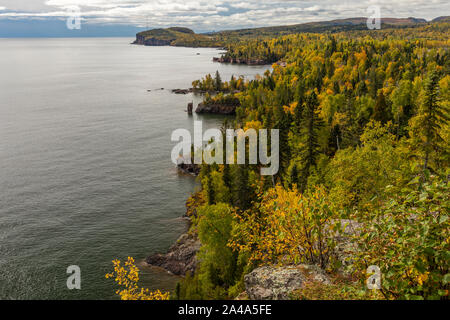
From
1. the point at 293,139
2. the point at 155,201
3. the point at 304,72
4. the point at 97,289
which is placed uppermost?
the point at 304,72

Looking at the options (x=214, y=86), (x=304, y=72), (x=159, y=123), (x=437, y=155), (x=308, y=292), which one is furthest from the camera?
(x=214, y=86)

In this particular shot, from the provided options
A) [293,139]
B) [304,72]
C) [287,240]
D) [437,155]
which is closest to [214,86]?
[304,72]

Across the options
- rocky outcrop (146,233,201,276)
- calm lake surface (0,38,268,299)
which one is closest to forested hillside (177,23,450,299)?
rocky outcrop (146,233,201,276)

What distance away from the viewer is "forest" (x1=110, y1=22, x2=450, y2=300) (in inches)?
356

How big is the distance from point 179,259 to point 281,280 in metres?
34.3

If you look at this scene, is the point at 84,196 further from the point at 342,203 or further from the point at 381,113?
the point at 381,113

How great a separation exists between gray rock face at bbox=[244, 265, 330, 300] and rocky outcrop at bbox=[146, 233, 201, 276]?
99.4ft

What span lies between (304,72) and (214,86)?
5721 centimetres

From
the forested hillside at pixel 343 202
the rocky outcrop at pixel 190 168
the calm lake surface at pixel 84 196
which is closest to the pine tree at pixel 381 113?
the forested hillside at pixel 343 202

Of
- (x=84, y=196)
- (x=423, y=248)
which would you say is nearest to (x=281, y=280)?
(x=423, y=248)

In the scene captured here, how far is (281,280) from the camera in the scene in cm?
1600

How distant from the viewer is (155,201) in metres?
66.5

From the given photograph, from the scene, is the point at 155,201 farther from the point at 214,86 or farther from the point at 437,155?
the point at 214,86
